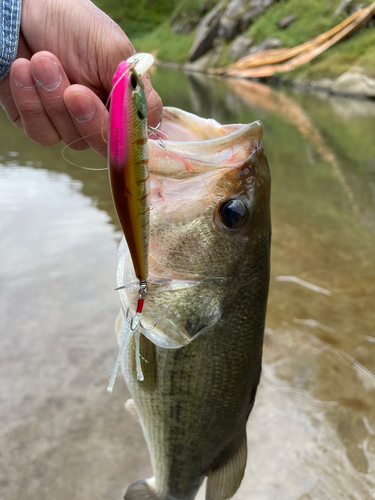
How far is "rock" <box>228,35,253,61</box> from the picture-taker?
27578mm

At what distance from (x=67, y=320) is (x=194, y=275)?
7.47ft

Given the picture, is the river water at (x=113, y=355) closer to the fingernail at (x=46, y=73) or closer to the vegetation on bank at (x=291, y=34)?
the fingernail at (x=46, y=73)

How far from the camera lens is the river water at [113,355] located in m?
2.25

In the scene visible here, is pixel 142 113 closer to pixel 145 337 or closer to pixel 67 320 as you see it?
pixel 145 337

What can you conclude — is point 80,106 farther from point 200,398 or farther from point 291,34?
point 291,34

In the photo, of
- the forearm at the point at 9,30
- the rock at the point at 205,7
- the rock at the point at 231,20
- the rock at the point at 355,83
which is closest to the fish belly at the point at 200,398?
the forearm at the point at 9,30

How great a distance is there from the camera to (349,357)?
10.1 ft

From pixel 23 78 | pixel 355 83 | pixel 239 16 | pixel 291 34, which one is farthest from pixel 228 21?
pixel 23 78

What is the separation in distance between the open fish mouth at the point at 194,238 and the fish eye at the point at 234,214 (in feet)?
0.05

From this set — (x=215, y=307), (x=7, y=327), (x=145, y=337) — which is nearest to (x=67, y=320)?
(x=7, y=327)

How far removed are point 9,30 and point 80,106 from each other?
400 mm

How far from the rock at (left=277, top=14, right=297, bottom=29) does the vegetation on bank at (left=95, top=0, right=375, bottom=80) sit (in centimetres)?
24

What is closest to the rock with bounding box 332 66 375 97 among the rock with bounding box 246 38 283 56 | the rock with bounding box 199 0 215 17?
the rock with bounding box 246 38 283 56

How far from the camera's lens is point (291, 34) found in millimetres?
24812
